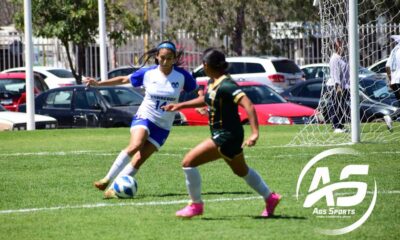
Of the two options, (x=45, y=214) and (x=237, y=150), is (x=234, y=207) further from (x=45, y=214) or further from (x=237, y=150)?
(x=45, y=214)

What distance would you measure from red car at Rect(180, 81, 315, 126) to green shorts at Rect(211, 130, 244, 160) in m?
15.9

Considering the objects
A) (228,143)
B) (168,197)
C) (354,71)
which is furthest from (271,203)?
(354,71)

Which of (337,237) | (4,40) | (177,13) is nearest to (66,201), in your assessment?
(337,237)

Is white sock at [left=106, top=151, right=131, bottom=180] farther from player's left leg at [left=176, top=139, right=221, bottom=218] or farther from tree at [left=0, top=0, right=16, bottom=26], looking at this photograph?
tree at [left=0, top=0, right=16, bottom=26]

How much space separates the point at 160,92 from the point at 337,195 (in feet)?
8.35

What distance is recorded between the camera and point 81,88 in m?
28.9

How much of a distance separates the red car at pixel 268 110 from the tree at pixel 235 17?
19.3 m

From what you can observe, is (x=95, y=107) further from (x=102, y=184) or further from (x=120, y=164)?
(x=102, y=184)

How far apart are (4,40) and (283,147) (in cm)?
3533

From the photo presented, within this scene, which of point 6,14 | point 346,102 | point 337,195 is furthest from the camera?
point 6,14

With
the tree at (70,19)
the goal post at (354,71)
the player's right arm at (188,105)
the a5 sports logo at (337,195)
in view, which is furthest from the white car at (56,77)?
the player's right arm at (188,105)

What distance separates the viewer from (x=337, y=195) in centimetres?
1274

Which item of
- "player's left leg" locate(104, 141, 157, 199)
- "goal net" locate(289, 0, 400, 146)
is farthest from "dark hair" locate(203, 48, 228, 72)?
"goal net" locate(289, 0, 400, 146)

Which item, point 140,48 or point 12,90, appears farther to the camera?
point 140,48
